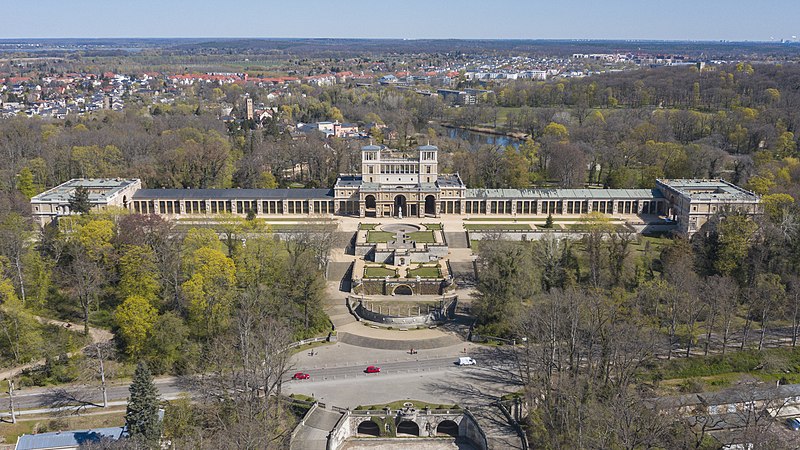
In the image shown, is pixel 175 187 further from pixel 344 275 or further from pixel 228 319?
pixel 228 319

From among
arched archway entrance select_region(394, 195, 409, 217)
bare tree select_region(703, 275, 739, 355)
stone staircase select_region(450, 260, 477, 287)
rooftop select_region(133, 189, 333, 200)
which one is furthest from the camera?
rooftop select_region(133, 189, 333, 200)

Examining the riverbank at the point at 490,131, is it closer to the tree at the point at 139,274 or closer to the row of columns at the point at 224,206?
the row of columns at the point at 224,206

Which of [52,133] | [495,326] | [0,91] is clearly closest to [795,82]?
[495,326]

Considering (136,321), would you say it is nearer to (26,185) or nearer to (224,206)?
(224,206)

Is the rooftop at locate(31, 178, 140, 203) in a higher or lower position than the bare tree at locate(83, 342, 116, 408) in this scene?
higher

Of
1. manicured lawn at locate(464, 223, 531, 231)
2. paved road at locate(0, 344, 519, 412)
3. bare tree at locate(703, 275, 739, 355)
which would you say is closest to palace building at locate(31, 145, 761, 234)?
manicured lawn at locate(464, 223, 531, 231)

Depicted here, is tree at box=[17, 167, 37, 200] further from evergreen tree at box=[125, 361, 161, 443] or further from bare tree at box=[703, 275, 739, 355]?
bare tree at box=[703, 275, 739, 355]

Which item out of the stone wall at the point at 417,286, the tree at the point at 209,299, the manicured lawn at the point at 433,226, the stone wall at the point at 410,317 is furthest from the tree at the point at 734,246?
the tree at the point at 209,299
